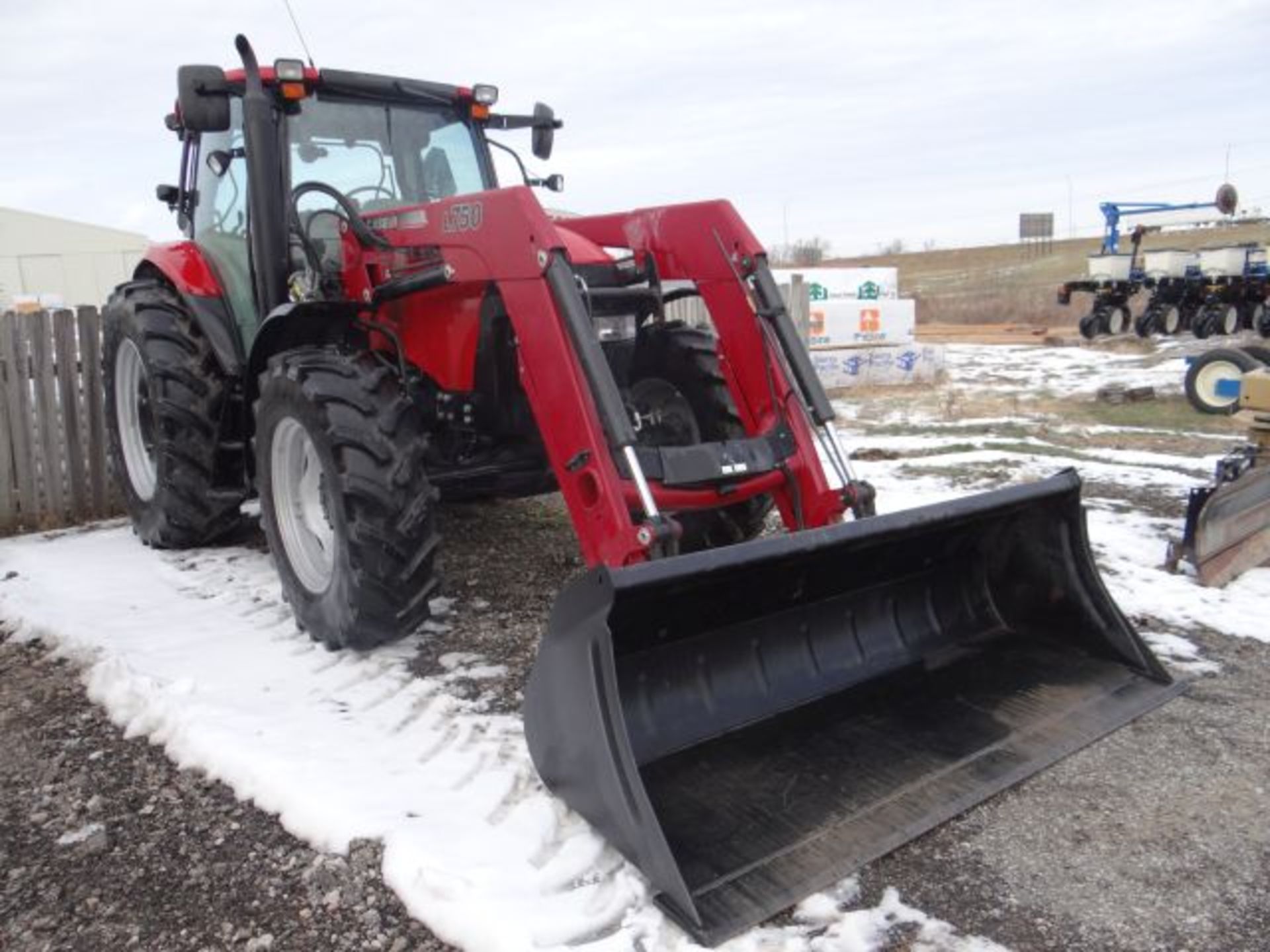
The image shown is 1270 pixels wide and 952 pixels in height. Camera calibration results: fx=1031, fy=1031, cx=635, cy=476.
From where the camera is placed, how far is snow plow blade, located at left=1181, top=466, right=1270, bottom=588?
500cm

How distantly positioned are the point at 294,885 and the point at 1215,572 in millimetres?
4395

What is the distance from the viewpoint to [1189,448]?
886 cm

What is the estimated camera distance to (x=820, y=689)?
3.52m

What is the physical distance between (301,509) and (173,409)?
3.96 feet

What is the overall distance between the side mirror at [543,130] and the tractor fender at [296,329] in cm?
173

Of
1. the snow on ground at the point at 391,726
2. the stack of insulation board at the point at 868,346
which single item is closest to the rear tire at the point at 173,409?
the snow on ground at the point at 391,726

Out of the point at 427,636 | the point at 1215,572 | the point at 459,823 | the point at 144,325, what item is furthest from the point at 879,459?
the point at 459,823

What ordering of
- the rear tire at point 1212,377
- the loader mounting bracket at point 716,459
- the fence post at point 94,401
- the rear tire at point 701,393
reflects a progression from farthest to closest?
the rear tire at point 1212,377
the fence post at point 94,401
the rear tire at point 701,393
the loader mounting bracket at point 716,459

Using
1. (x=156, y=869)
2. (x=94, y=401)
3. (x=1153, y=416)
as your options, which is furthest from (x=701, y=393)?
(x=1153, y=416)

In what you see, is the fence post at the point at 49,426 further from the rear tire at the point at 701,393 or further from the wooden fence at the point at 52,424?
the rear tire at the point at 701,393

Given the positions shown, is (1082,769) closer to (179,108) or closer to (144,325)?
(179,108)

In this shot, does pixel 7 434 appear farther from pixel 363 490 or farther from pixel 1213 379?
pixel 1213 379

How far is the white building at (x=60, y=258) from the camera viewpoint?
1497 inches

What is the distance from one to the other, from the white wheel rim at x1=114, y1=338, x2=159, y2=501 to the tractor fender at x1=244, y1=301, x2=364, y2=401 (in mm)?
1707
